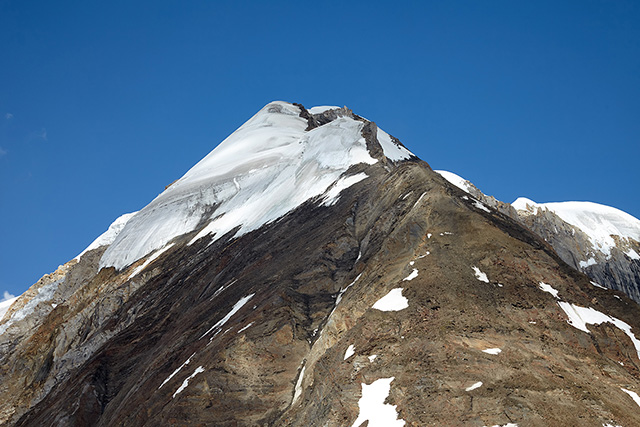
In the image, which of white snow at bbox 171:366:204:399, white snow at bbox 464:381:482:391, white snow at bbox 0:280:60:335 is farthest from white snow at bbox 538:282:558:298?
white snow at bbox 0:280:60:335

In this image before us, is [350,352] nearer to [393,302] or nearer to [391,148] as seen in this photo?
[393,302]

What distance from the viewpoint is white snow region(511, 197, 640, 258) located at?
3625 inches

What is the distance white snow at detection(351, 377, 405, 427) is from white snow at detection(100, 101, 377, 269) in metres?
28.1

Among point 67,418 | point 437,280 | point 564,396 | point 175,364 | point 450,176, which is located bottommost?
point 564,396

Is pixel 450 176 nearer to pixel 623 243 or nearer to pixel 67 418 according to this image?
pixel 623 243

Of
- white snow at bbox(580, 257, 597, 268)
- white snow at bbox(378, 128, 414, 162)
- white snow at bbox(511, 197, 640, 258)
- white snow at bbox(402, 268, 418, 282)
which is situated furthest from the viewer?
white snow at bbox(511, 197, 640, 258)

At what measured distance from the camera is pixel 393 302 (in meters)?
26.6

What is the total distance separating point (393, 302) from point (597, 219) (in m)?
79.0

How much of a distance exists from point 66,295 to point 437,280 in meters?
57.8

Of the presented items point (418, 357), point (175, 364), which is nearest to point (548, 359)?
point (418, 357)

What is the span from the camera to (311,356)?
28.8 metres

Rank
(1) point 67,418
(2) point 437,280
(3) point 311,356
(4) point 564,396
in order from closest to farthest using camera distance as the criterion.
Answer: (4) point 564,396 < (2) point 437,280 < (3) point 311,356 < (1) point 67,418

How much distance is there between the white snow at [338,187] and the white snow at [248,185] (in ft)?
4.90

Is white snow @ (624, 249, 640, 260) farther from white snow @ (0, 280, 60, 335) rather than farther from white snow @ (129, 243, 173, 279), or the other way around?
white snow @ (0, 280, 60, 335)
